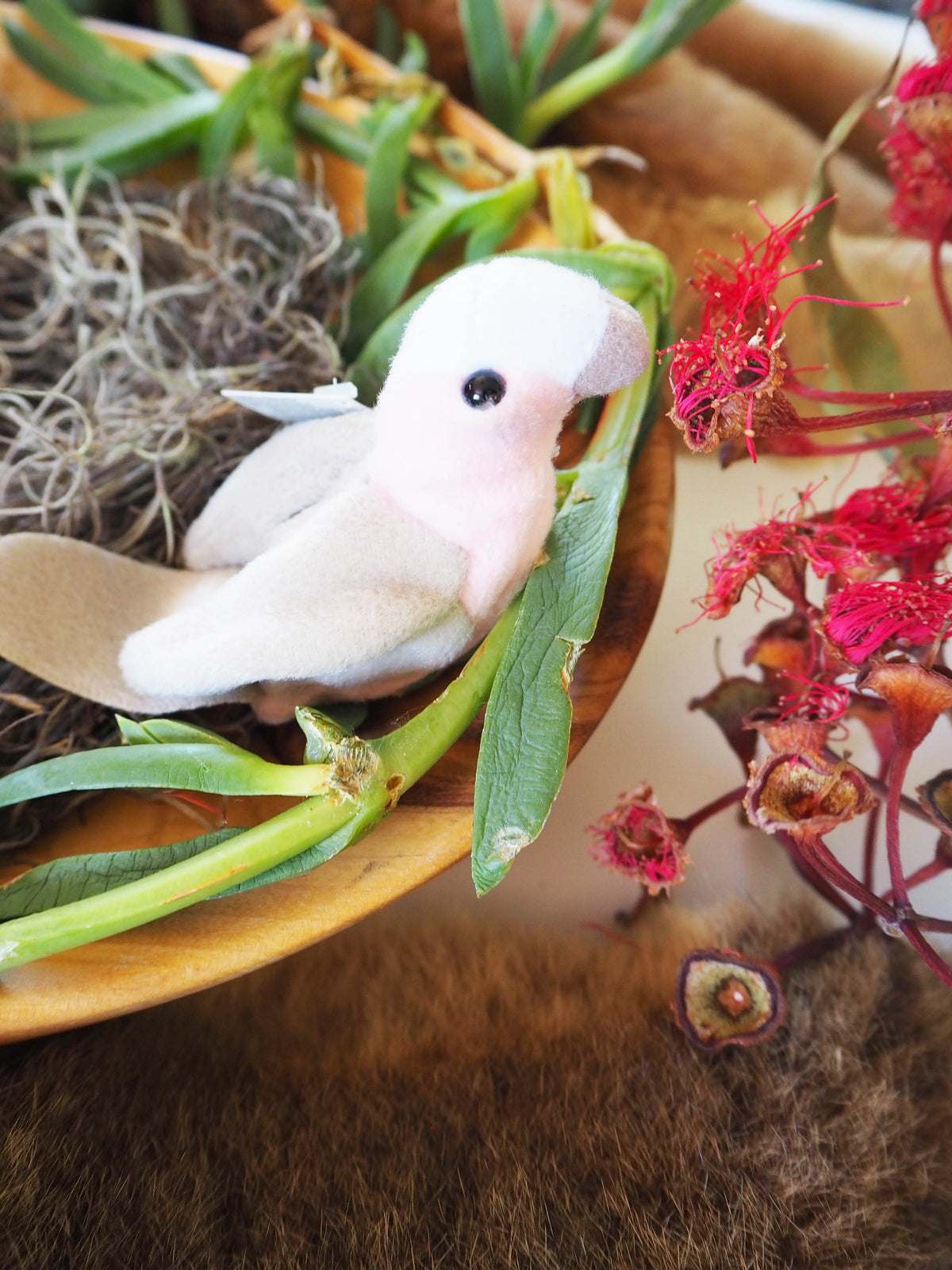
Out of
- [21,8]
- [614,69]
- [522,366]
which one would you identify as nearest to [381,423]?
[522,366]

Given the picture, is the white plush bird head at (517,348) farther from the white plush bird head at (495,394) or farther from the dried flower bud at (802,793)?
the dried flower bud at (802,793)

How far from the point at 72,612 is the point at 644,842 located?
22 cm

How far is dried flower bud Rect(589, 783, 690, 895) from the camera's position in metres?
0.32

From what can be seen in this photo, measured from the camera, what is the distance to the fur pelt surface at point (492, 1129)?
0.28 m

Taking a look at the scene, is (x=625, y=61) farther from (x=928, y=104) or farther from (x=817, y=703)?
(x=817, y=703)

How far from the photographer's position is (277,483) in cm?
33

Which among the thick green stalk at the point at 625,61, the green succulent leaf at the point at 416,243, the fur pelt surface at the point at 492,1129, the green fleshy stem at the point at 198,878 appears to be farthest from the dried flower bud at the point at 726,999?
the thick green stalk at the point at 625,61

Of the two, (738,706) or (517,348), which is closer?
(517,348)

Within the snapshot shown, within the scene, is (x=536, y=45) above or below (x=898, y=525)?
above

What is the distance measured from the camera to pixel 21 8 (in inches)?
20.6

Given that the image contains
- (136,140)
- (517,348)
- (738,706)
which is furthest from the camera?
(136,140)

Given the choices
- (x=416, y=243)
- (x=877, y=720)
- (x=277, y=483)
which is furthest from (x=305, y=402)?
(x=877, y=720)

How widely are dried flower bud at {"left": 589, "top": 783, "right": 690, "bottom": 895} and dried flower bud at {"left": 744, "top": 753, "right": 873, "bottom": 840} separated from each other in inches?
2.7

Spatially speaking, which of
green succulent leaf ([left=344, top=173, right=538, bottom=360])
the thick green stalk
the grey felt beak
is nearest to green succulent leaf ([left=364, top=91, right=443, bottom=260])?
green succulent leaf ([left=344, top=173, right=538, bottom=360])
